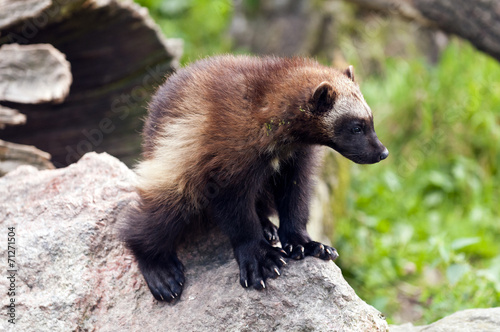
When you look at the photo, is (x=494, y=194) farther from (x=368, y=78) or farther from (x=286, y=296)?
(x=286, y=296)

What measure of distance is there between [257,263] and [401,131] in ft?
15.7

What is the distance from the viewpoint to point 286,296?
2869 mm

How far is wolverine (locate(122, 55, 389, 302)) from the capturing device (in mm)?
2902

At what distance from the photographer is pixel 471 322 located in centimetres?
294

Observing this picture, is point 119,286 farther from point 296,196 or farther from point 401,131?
point 401,131

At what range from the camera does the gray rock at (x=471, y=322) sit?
2859 mm

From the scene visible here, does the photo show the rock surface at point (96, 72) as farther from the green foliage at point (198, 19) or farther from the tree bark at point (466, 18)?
the green foliage at point (198, 19)

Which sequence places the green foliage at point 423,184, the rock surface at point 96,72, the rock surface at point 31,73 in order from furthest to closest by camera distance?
the green foliage at point 423,184, the rock surface at point 96,72, the rock surface at point 31,73

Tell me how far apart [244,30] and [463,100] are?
325 cm

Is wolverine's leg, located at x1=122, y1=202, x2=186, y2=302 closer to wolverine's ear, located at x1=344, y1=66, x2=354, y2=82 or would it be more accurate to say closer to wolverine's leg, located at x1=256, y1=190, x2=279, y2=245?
wolverine's leg, located at x1=256, y1=190, x2=279, y2=245

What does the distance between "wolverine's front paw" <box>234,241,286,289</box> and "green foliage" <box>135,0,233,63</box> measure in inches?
221

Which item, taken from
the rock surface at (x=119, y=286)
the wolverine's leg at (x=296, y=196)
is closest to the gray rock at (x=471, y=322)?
the rock surface at (x=119, y=286)

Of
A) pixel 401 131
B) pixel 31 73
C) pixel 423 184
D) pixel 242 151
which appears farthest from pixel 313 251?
pixel 401 131

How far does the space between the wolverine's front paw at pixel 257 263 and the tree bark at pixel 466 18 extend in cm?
353
